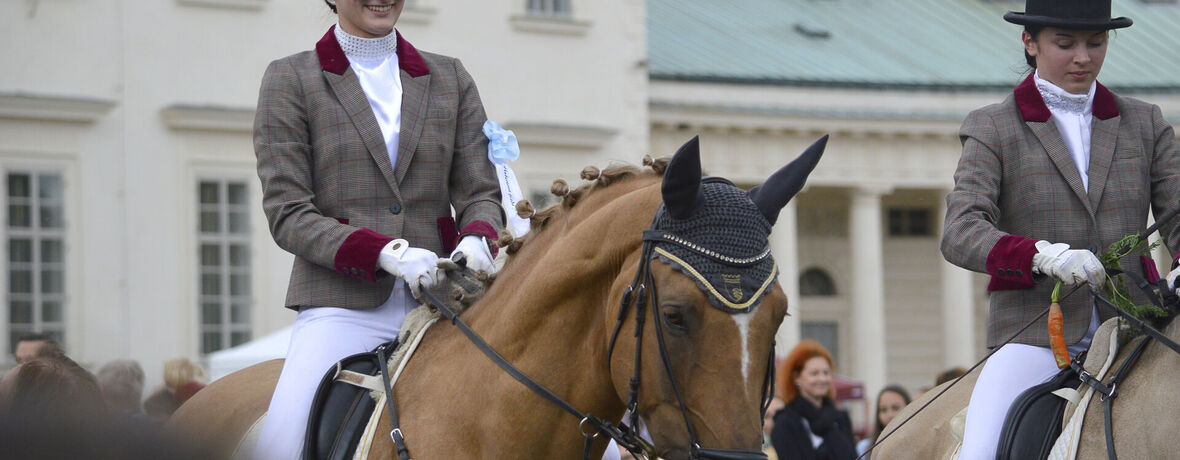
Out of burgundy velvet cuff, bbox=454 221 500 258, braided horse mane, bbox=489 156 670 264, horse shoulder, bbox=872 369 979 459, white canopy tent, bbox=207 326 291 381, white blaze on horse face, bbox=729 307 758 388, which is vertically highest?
braided horse mane, bbox=489 156 670 264

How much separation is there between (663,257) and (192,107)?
18.4 meters

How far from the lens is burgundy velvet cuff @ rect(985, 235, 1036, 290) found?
438 centimetres

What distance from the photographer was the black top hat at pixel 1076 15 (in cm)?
476

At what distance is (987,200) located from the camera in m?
4.84

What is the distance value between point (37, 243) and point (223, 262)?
261 centimetres

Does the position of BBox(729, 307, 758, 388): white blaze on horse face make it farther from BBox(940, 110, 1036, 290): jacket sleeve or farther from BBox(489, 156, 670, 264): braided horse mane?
BBox(940, 110, 1036, 290): jacket sleeve

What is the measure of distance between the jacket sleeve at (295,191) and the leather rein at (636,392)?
0.39 metres

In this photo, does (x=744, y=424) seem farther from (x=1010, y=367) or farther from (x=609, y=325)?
(x=1010, y=367)

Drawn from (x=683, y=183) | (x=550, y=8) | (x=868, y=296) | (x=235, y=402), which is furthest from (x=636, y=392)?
(x=868, y=296)

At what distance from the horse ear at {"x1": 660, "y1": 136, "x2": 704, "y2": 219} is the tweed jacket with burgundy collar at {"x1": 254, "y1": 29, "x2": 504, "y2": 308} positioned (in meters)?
0.93

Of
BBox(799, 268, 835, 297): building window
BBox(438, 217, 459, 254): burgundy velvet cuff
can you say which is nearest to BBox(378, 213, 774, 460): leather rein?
BBox(438, 217, 459, 254): burgundy velvet cuff

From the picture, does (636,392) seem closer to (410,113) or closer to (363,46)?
(410,113)

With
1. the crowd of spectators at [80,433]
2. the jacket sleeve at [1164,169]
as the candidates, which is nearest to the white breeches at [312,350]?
the crowd of spectators at [80,433]

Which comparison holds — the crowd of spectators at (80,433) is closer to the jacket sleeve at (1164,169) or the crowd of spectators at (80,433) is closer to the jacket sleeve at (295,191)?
the jacket sleeve at (295,191)
